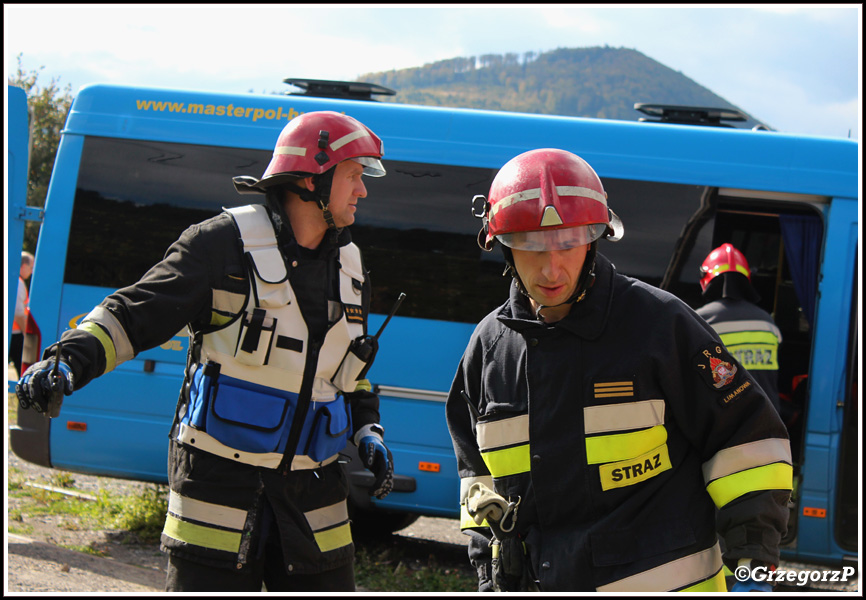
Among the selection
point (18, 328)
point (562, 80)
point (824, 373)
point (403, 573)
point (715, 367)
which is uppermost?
point (562, 80)

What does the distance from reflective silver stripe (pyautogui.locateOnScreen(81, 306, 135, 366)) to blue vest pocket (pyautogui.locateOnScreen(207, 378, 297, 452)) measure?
325mm

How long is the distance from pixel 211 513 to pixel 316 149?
133 centimetres

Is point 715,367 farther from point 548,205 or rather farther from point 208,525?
point 208,525

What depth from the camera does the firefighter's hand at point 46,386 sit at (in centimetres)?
233

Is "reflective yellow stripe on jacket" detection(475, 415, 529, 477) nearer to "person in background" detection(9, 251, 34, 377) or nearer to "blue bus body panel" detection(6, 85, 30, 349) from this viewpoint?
"blue bus body panel" detection(6, 85, 30, 349)

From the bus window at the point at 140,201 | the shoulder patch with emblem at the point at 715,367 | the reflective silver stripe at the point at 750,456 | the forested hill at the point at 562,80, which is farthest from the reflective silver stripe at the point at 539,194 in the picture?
the forested hill at the point at 562,80

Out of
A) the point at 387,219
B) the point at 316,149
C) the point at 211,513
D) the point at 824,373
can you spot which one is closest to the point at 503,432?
the point at 211,513

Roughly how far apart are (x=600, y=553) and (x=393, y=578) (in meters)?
3.44

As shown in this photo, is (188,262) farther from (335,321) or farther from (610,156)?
Answer: (610,156)

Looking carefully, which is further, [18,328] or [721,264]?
[18,328]

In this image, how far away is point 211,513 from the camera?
273 centimetres

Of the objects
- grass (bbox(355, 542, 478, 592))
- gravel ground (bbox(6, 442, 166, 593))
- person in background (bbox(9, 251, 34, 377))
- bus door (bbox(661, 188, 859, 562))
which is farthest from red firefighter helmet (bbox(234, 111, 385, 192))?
person in background (bbox(9, 251, 34, 377))

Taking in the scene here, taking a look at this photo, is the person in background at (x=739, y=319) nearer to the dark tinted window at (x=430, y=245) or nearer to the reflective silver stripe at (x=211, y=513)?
the dark tinted window at (x=430, y=245)

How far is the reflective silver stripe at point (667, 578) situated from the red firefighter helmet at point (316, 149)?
1745 mm
